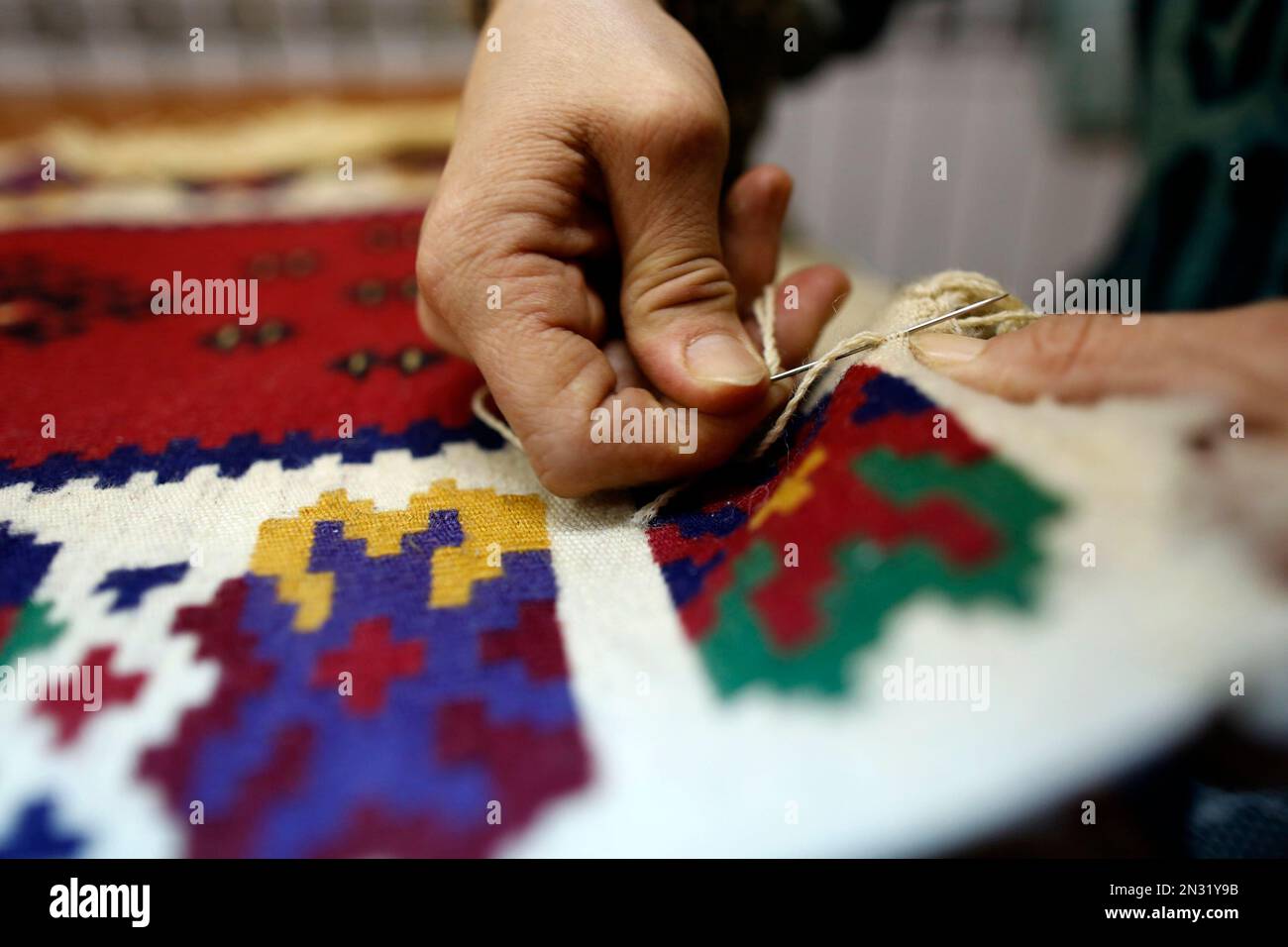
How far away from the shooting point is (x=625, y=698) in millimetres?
333

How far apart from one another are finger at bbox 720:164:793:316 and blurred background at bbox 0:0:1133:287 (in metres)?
0.77

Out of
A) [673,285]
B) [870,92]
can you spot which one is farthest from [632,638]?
[870,92]

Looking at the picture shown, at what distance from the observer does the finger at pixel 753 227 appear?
21.2 inches

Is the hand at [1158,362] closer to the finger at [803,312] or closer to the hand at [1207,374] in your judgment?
the hand at [1207,374]

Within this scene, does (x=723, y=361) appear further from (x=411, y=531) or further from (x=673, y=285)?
(x=411, y=531)

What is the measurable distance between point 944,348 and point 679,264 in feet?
0.49

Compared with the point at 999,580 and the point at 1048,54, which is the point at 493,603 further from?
the point at 1048,54

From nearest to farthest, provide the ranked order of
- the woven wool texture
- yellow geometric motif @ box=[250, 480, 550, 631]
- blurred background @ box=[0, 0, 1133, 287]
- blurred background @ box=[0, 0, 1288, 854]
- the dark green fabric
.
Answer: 1. the woven wool texture
2. yellow geometric motif @ box=[250, 480, 550, 631]
3. the dark green fabric
4. blurred background @ box=[0, 0, 1288, 854]
5. blurred background @ box=[0, 0, 1133, 287]

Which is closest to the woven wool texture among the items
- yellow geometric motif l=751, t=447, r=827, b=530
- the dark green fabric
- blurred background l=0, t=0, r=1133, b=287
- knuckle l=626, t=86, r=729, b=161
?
yellow geometric motif l=751, t=447, r=827, b=530

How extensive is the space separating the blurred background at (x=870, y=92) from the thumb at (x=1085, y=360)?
0.93 metres

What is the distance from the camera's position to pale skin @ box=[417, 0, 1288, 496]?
45 cm

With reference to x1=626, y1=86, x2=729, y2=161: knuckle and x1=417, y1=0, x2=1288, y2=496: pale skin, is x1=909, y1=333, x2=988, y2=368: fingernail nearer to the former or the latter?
x1=417, y1=0, x2=1288, y2=496: pale skin

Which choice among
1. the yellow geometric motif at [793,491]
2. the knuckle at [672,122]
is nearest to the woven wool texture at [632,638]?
the yellow geometric motif at [793,491]

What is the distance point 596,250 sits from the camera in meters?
0.51
